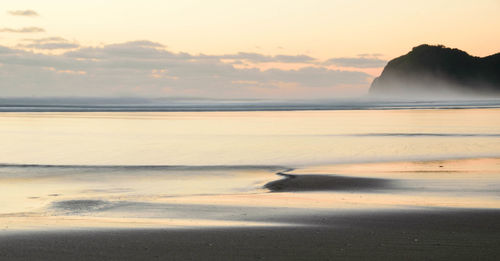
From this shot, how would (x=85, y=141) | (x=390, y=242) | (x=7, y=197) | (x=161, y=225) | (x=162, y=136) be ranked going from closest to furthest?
(x=390, y=242)
(x=161, y=225)
(x=7, y=197)
(x=85, y=141)
(x=162, y=136)

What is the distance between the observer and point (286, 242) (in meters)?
9.42

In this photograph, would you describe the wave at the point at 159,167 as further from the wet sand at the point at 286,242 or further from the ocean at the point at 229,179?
the wet sand at the point at 286,242

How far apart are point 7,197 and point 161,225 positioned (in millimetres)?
5708

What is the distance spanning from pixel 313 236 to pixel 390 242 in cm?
110

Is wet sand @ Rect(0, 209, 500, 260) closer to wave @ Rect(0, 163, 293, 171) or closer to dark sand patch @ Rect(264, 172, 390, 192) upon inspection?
dark sand patch @ Rect(264, 172, 390, 192)

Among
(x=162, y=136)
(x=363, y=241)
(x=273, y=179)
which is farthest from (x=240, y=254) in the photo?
(x=162, y=136)

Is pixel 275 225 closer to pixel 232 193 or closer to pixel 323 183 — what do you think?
pixel 232 193

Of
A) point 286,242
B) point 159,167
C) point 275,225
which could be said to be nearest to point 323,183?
point 159,167

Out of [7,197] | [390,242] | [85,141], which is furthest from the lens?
[85,141]

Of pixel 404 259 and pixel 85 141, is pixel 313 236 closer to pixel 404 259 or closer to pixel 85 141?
pixel 404 259

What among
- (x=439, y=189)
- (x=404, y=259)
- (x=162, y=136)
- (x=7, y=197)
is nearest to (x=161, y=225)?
(x=404, y=259)

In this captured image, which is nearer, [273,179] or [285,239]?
[285,239]

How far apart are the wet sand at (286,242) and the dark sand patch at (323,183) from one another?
17.1 feet

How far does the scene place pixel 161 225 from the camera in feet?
35.5
